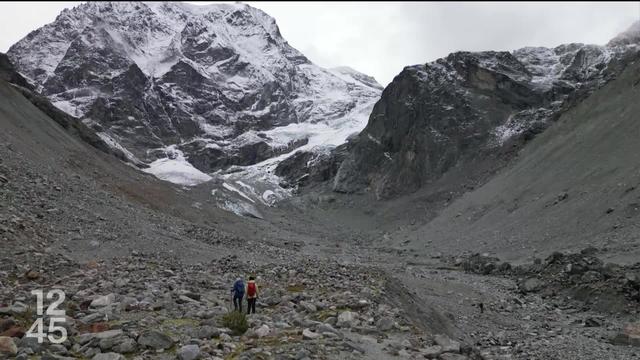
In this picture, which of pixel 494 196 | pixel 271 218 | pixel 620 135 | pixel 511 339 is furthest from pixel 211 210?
pixel 511 339

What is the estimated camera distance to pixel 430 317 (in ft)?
75.9

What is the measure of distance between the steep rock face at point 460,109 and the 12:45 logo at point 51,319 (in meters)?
110

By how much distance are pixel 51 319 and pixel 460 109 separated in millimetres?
135106

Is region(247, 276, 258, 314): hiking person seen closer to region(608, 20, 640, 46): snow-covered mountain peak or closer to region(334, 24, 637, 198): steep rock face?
region(334, 24, 637, 198): steep rock face

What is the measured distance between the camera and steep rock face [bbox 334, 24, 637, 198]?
131 metres

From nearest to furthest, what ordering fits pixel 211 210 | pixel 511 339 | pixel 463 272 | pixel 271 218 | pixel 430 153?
pixel 511 339 → pixel 463 272 → pixel 211 210 → pixel 271 218 → pixel 430 153

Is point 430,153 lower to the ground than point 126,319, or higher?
higher

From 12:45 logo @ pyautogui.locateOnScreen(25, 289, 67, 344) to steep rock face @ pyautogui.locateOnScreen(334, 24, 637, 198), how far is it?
109724 mm

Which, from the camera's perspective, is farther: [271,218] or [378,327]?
[271,218]

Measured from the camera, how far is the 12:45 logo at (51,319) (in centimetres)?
1297

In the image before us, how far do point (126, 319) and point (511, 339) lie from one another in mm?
14602

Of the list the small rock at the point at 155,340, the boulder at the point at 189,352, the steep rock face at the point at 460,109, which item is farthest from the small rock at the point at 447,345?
the steep rock face at the point at 460,109

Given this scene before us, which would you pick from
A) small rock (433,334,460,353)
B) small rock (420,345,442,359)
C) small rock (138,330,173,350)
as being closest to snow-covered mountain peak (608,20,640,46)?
small rock (433,334,460,353)

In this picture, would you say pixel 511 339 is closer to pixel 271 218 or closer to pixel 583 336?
pixel 583 336
